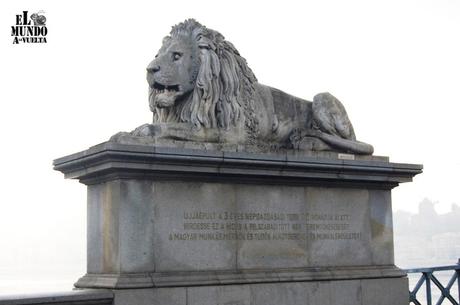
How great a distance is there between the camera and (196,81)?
38.2 feet

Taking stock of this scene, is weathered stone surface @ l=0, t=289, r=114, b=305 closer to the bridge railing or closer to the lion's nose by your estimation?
the lion's nose

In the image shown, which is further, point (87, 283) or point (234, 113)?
point (234, 113)

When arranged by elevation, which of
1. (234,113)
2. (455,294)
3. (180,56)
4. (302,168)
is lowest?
(455,294)

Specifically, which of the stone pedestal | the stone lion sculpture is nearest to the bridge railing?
the stone pedestal

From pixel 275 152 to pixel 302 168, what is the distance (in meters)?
0.49

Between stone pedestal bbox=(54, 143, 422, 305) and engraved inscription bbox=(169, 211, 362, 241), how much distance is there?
0.05ft

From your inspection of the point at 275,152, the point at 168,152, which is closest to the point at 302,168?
the point at 275,152

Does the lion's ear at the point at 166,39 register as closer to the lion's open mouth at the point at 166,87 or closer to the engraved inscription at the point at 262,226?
the lion's open mouth at the point at 166,87

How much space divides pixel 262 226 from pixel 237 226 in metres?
0.48

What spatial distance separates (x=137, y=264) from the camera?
33.4ft

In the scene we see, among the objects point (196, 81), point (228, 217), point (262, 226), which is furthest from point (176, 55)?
point (262, 226)

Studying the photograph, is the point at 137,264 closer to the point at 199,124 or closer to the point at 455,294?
the point at 199,124

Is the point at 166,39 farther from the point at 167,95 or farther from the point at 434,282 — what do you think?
the point at 434,282

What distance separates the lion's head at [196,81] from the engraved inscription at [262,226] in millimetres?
1453
